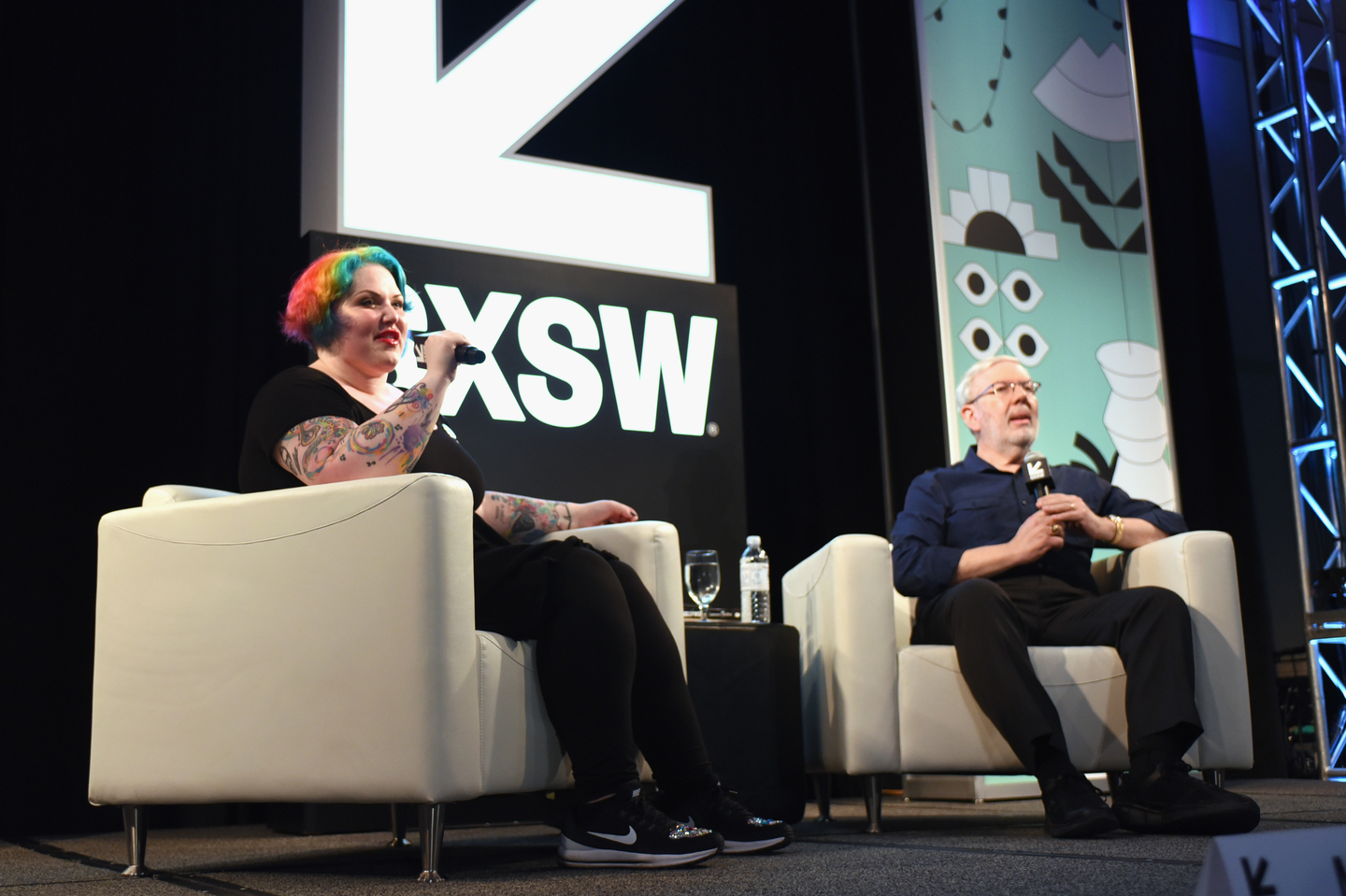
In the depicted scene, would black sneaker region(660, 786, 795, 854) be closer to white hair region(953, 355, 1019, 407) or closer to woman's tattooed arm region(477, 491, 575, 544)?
woman's tattooed arm region(477, 491, 575, 544)

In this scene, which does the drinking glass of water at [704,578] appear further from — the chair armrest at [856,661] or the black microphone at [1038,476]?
the black microphone at [1038,476]

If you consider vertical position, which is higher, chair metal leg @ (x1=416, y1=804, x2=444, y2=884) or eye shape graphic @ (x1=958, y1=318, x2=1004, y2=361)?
eye shape graphic @ (x1=958, y1=318, x2=1004, y2=361)

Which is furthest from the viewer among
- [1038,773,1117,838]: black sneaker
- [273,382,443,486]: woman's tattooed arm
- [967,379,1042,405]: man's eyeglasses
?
[967,379,1042,405]: man's eyeglasses

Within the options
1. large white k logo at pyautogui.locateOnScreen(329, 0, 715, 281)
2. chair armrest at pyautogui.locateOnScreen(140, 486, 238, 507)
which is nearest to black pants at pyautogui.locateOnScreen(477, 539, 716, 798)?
chair armrest at pyautogui.locateOnScreen(140, 486, 238, 507)

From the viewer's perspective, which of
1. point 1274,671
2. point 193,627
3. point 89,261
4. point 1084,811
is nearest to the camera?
point 193,627

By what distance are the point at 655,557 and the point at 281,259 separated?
5.75 feet

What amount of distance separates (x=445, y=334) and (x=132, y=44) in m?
1.89

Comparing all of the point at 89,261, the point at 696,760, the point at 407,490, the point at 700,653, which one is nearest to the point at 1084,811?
the point at 696,760

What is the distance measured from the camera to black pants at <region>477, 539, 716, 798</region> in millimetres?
1646

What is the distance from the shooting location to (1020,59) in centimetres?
426

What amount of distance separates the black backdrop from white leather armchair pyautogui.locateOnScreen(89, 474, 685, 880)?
119 cm

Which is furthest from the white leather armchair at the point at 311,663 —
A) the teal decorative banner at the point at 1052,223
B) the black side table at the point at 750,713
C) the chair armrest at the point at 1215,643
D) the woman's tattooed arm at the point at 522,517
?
the teal decorative banner at the point at 1052,223

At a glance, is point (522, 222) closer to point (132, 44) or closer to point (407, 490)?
point (132, 44)

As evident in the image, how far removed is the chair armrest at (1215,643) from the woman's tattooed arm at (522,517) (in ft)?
3.93
